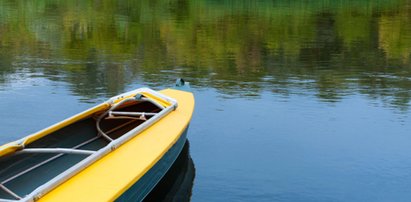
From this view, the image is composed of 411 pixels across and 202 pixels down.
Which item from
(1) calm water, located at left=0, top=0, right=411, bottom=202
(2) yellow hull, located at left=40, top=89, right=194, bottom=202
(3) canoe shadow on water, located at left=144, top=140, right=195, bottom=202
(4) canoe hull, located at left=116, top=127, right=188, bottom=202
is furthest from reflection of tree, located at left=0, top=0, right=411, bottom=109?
(4) canoe hull, located at left=116, top=127, right=188, bottom=202

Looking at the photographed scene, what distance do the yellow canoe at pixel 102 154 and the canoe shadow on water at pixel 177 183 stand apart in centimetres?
41

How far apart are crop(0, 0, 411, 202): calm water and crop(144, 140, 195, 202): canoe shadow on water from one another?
7.7 inches

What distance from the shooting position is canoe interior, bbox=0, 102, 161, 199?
354 inches

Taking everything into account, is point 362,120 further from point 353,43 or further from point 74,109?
point 353,43

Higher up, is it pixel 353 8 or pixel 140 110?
pixel 353 8

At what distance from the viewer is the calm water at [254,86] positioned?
1177cm

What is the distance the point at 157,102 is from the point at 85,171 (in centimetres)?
→ 418

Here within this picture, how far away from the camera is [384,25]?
132 ft

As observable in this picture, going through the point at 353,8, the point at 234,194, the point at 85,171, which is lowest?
the point at 234,194

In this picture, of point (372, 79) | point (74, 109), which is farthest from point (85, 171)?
point (372, 79)

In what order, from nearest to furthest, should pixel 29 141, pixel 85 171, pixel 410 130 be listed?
pixel 85 171 → pixel 29 141 → pixel 410 130

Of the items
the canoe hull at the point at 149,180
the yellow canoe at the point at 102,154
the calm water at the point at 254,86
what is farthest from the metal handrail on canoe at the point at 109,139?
the calm water at the point at 254,86

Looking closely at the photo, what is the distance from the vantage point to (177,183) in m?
11.1

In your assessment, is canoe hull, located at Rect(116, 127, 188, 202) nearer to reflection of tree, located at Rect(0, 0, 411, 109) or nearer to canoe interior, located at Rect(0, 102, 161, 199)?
canoe interior, located at Rect(0, 102, 161, 199)
